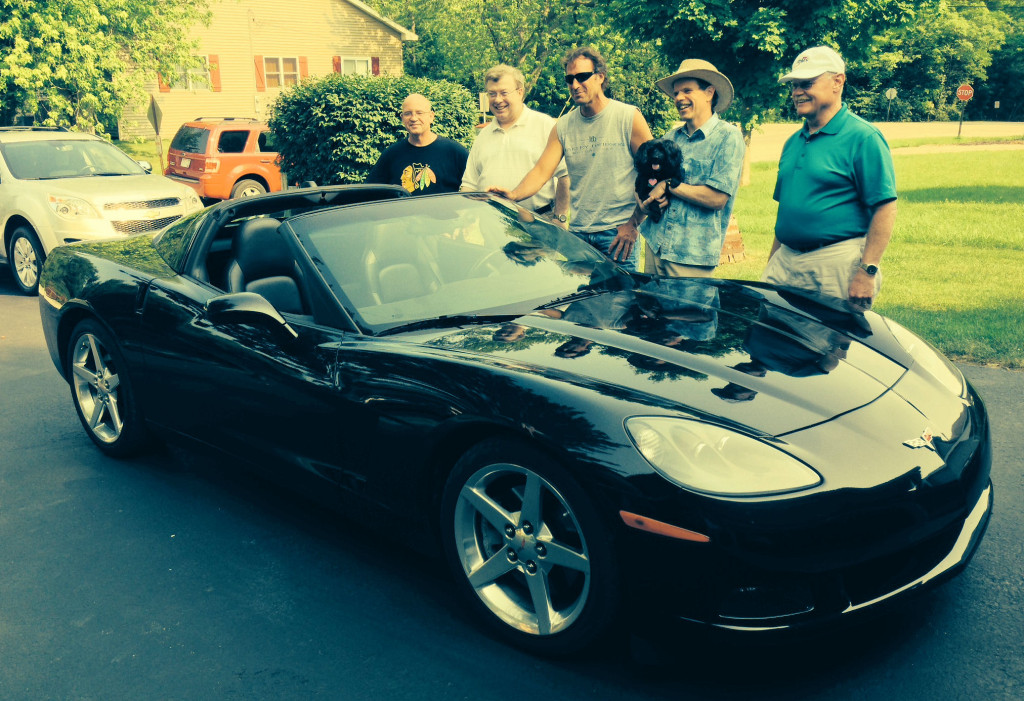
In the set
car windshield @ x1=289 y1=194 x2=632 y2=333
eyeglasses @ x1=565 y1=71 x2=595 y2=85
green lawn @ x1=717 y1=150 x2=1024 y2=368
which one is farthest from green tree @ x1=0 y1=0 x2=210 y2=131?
car windshield @ x1=289 y1=194 x2=632 y2=333

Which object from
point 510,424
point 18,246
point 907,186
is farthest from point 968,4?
point 510,424

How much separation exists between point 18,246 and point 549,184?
23.2 ft

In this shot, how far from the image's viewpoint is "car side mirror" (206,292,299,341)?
139 inches

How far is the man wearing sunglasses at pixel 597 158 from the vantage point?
18.0 ft

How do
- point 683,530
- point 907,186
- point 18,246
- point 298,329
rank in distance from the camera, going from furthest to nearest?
point 907,186 → point 18,246 → point 298,329 → point 683,530

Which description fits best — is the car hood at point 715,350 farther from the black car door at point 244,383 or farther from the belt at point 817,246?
the belt at point 817,246

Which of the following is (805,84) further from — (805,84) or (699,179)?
(699,179)

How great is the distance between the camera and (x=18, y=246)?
10.5 metres

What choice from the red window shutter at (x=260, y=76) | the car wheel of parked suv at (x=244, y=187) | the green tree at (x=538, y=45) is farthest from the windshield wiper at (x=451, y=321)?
the red window shutter at (x=260, y=76)

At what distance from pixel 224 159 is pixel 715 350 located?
1765 centimetres

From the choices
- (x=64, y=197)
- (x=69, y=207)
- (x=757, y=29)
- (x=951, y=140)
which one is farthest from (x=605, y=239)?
(x=951, y=140)

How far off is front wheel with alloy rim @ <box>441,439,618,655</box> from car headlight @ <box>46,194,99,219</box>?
8596 millimetres

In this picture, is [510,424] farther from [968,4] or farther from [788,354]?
[968,4]

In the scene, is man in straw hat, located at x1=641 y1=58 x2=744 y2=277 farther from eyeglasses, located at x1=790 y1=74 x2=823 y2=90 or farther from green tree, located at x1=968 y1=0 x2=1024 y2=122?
green tree, located at x1=968 y1=0 x2=1024 y2=122
